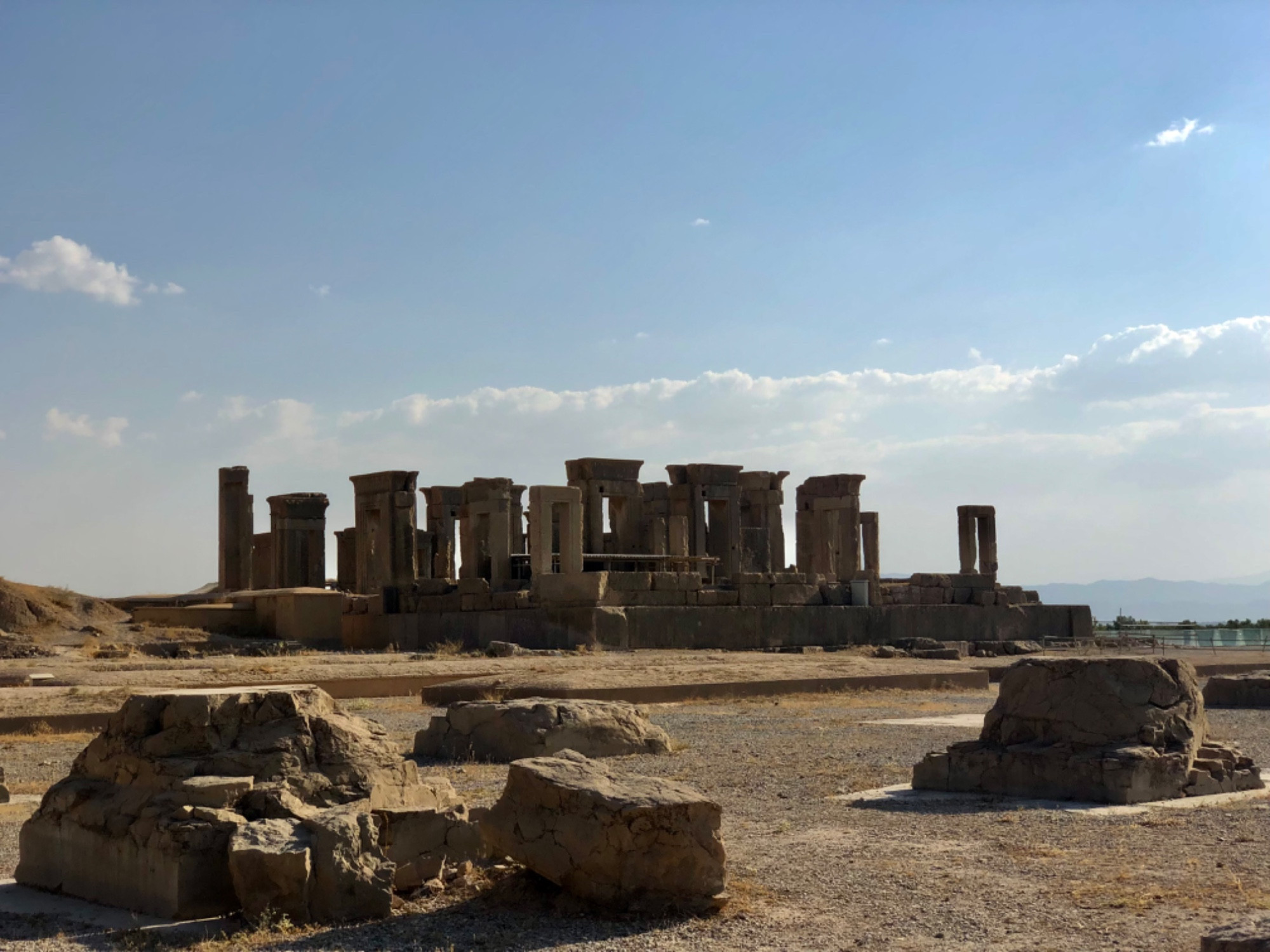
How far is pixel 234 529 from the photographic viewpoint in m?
34.9

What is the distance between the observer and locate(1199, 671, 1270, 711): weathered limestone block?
15.6 m

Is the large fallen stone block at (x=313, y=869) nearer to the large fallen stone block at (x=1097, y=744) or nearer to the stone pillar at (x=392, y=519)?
the large fallen stone block at (x=1097, y=744)

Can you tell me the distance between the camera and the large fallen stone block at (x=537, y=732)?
1033 cm

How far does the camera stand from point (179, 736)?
5.96 m

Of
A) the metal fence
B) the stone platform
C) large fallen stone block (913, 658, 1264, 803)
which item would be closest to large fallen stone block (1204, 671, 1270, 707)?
large fallen stone block (913, 658, 1264, 803)

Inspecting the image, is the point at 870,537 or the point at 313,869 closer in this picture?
the point at 313,869

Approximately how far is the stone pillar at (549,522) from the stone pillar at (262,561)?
15505mm

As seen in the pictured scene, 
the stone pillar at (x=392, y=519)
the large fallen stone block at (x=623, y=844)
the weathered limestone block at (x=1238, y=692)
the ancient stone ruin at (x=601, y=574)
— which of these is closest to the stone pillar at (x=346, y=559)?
the ancient stone ruin at (x=601, y=574)

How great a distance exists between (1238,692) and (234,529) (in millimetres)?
25897

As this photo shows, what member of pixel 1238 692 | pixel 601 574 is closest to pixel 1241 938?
pixel 1238 692

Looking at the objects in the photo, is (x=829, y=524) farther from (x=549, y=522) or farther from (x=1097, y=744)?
(x=1097, y=744)

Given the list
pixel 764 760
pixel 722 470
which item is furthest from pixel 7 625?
pixel 764 760

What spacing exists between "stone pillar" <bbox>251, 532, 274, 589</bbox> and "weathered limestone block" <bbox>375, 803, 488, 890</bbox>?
1354 inches

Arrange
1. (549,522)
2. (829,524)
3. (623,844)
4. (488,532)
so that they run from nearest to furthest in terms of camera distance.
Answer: (623,844) → (549,522) → (488,532) → (829,524)
